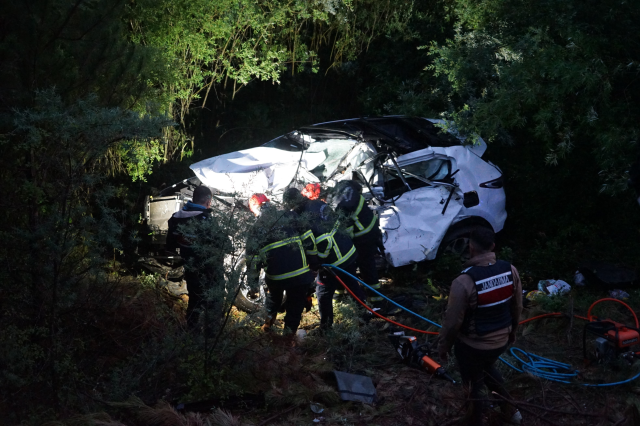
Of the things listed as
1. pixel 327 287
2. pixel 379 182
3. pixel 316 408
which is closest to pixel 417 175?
pixel 379 182

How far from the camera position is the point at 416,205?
8.01m

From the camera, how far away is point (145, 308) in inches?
242

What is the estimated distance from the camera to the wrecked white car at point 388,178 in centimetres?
775

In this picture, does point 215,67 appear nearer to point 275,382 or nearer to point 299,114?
point 299,114

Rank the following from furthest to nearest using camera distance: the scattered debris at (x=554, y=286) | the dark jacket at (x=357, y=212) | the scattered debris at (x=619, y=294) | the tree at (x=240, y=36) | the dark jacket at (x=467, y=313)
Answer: the tree at (x=240, y=36) < the scattered debris at (x=554, y=286) < the scattered debris at (x=619, y=294) < the dark jacket at (x=357, y=212) < the dark jacket at (x=467, y=313)

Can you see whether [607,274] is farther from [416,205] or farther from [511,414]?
[511,414]

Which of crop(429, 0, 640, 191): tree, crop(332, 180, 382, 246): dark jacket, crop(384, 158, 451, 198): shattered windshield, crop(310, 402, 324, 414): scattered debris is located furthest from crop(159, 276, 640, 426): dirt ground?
crop(429, 0, 640, 191): tree

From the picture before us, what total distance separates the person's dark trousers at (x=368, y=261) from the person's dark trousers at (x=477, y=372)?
2.81 metres

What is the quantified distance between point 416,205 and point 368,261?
50.2 inches

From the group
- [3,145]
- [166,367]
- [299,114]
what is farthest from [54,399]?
[299,114]

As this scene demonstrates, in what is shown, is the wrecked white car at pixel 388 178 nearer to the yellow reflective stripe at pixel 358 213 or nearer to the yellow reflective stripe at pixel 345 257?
the yellow reflective stripe at pixel 358 213

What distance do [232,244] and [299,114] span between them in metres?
9.07

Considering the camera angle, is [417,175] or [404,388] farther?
[417,175]

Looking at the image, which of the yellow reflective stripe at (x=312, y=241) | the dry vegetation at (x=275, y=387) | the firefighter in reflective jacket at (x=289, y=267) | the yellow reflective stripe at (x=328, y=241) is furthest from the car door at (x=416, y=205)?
the dry vegetation at (x=275, y=387)
